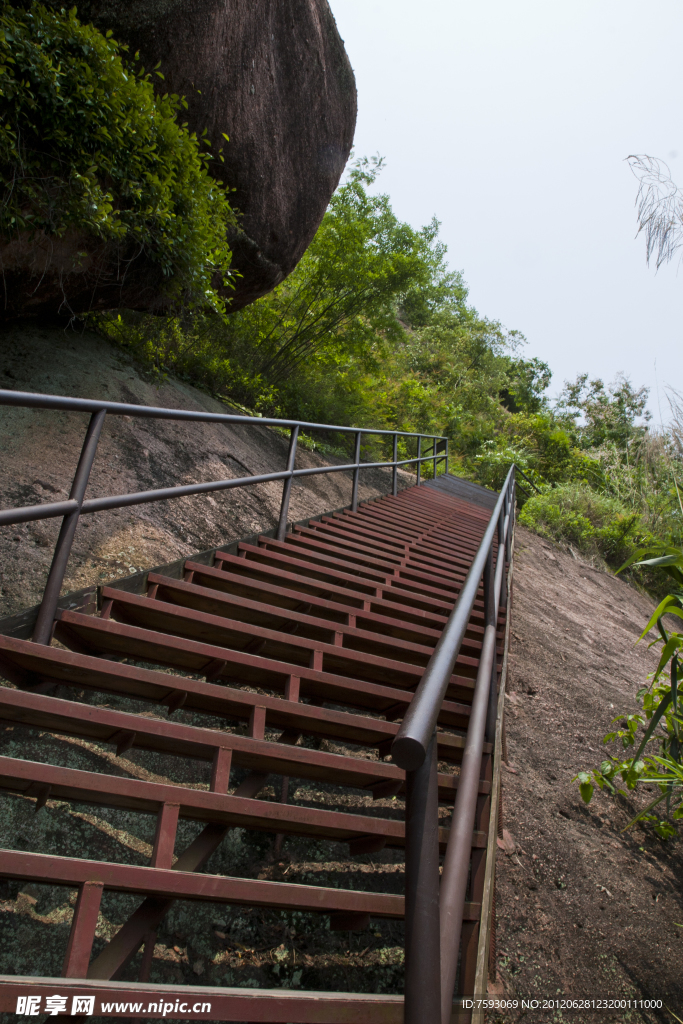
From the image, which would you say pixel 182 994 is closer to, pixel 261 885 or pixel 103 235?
pixel 261 885

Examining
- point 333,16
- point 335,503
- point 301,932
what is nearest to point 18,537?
point 301,932

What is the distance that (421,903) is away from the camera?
2.12 feet

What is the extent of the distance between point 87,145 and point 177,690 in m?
4.51

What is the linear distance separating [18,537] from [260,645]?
180 cm

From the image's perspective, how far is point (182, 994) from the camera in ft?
3.21

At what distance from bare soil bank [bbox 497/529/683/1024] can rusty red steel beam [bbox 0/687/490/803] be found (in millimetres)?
725

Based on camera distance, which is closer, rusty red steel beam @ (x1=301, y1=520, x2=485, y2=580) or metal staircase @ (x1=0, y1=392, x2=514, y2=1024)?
metal staircase @ (x1=0, y1=392, x2=514, y2=1024)

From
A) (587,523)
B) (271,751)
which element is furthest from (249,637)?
(587,523)

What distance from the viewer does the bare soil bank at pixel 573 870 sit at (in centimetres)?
192

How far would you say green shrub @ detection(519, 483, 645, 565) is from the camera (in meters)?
9.89

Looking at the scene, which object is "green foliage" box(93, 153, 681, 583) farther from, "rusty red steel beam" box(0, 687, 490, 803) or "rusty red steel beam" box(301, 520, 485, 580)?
"rusty red steel beam" box(0, 687, 490, 803)

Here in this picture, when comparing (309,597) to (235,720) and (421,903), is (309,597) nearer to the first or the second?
(235,720)

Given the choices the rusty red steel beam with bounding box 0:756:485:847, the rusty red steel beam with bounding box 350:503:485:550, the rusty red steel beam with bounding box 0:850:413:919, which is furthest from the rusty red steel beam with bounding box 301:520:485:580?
the rusty red steel beam with bounding box 0:850:413:919

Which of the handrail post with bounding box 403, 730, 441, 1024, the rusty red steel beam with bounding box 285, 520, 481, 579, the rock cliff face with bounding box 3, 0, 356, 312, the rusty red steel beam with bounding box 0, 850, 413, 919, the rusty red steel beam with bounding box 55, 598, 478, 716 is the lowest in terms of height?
the rusty red steel beam with bounding box 0, 850, 413, 919
